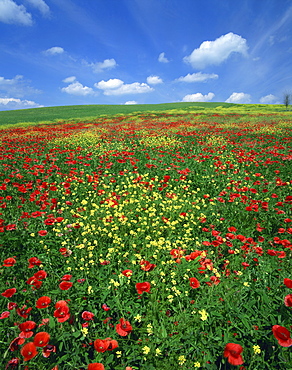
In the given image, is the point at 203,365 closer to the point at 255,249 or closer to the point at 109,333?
the point at 109,333

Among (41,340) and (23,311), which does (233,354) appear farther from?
(23,311)

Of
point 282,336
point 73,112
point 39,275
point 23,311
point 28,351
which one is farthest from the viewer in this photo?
point 73,112

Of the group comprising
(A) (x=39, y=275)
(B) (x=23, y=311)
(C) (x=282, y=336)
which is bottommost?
(B) (x=23, y=311)

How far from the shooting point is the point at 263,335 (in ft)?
6.80

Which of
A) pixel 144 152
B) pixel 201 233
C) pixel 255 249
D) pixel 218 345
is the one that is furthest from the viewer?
pixel 144 152

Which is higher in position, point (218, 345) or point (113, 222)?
point (113, 222)

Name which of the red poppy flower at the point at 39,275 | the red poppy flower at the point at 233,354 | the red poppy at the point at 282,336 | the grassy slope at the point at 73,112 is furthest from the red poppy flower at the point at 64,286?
the grassy slope at the point at 73,112

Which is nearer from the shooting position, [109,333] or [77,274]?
[109,333]

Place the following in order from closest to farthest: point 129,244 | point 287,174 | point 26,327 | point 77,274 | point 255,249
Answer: point 26,327
point 77,274
point 255,249
point 129,244
point 287,174

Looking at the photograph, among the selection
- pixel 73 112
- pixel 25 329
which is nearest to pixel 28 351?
pixel 25 329

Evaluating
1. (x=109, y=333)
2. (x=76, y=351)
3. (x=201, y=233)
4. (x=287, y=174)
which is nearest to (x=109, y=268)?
(x=109, y=333)

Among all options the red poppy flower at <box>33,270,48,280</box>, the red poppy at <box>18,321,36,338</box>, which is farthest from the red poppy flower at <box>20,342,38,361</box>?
the red poppy flower at <box>33,270,48,280</box>

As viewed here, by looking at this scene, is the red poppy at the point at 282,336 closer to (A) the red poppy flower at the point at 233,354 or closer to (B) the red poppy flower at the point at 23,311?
(A) the red poppy flower at the point at 233,354

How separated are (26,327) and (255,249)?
3.32 meters
